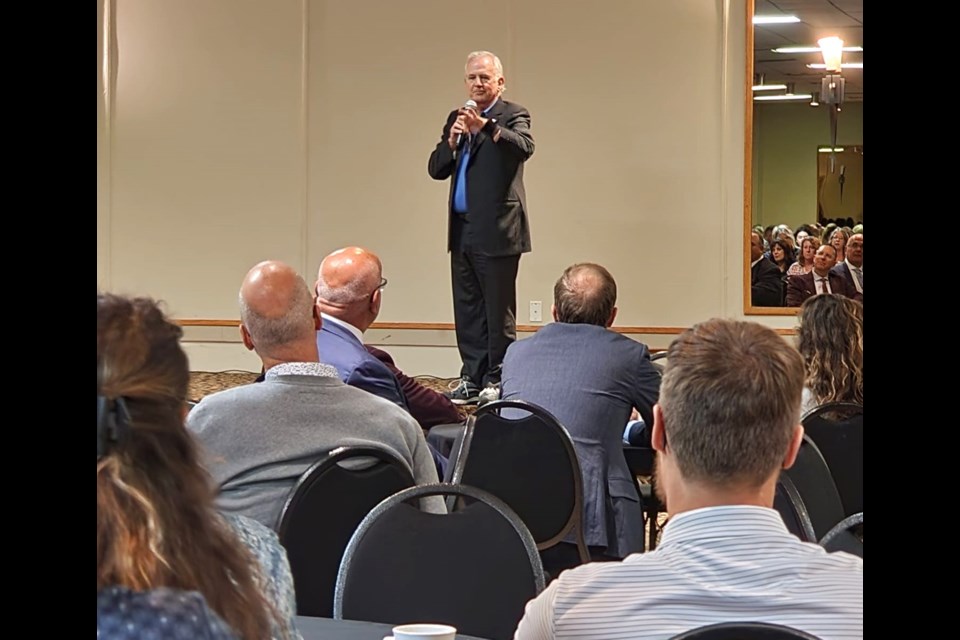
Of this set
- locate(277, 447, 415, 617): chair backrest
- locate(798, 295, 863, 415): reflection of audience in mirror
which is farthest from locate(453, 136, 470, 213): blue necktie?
locate(277, 447, 415, 617): chair backrest

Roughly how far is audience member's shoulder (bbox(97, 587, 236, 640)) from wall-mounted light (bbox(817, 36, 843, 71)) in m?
7.65

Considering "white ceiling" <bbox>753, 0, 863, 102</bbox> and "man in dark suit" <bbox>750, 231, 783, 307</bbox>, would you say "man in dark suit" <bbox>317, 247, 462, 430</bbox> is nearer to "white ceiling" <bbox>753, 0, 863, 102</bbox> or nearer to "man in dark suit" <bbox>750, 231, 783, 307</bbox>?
"man in dark suit" <bbox>750, 231, 783, 307</bbox>

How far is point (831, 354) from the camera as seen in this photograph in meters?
3.77

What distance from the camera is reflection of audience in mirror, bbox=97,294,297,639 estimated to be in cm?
112

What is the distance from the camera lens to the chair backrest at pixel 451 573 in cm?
227

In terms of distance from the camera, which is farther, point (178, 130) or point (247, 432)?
point (178, 130)

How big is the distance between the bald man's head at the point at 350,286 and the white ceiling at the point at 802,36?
467 cm

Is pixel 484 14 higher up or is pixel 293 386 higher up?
pixel 484 14

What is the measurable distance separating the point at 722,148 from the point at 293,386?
19.1 ft

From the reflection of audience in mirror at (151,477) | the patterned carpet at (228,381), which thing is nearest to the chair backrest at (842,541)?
the reflection of audience in mirror at (151,477)

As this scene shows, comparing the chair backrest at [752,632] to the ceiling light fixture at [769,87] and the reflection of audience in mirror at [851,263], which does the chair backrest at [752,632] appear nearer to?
the reflection of audience in mirror at [851,263]
